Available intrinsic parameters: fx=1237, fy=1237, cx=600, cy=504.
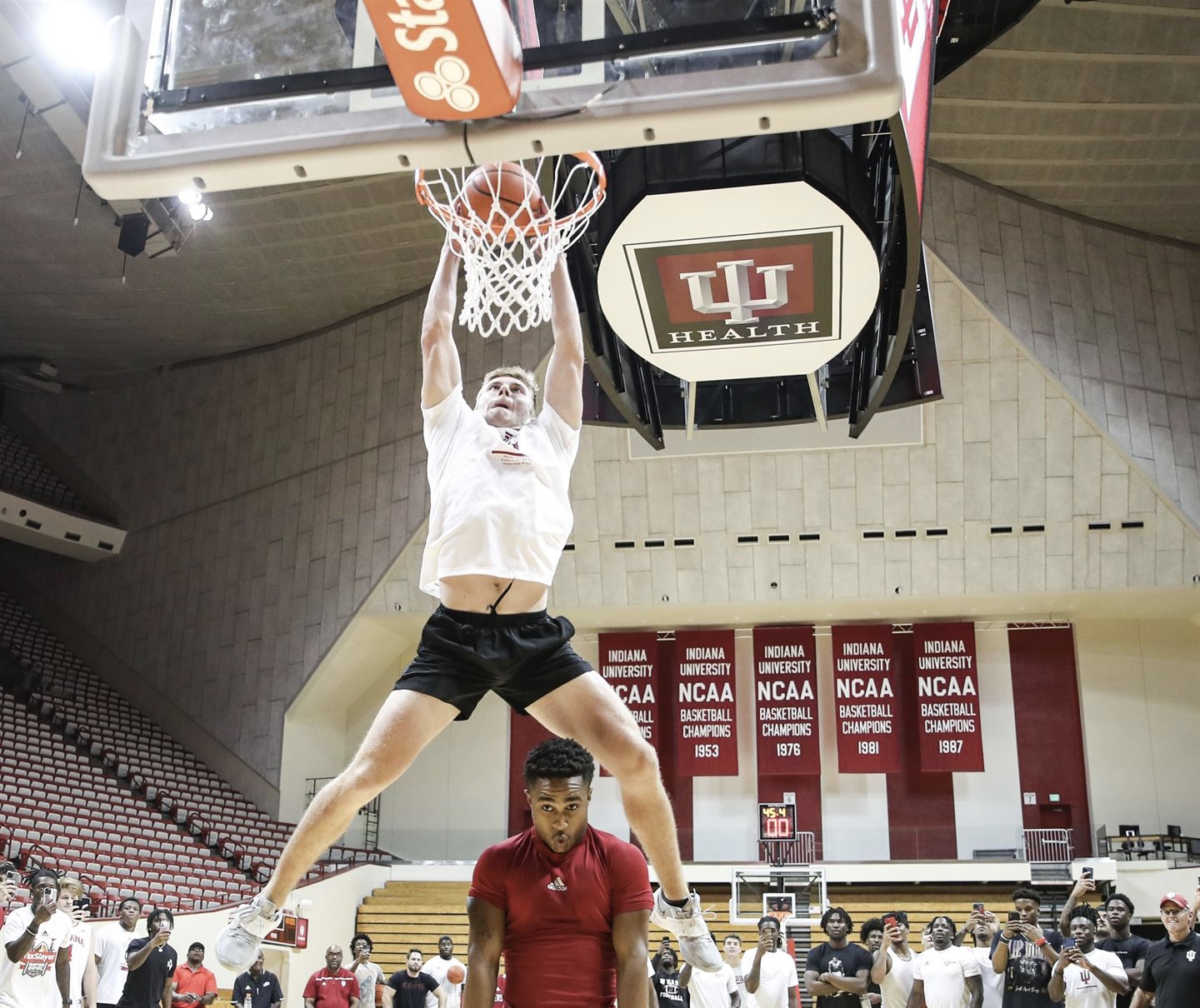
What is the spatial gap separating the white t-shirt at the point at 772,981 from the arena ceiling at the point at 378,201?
13460mm

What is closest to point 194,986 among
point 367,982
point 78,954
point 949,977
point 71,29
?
point 367,982

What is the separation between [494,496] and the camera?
4562mm

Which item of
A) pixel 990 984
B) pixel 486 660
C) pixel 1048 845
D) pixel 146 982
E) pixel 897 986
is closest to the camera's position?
pixel 486 660

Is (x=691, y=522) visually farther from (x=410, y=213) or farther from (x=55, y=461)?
(x=55, y=461)

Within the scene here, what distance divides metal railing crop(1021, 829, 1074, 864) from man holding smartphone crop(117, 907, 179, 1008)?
16871 mm

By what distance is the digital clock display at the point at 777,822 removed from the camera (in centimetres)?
2408

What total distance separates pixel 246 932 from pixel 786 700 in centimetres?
2187

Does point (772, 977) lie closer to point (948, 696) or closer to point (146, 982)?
point (146, 982)

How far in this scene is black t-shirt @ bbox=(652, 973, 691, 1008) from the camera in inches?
439

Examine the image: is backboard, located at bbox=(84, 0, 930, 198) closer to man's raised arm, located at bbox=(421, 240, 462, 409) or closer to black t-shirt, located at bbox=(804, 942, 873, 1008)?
man's raised arm, located at bbox=(421, 240, 462, 409)

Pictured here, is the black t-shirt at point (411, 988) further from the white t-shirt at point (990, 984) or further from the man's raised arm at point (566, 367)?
the man's raised arm at point (566, 367)

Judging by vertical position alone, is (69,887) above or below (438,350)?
below

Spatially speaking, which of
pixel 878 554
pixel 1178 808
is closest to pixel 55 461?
pixel 878 554

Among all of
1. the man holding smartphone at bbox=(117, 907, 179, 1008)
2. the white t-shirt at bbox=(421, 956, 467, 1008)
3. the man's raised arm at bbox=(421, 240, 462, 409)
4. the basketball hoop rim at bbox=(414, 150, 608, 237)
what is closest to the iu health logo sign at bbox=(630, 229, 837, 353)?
the basketball hoop rim at bbox=(414, 150, 608, 237)
